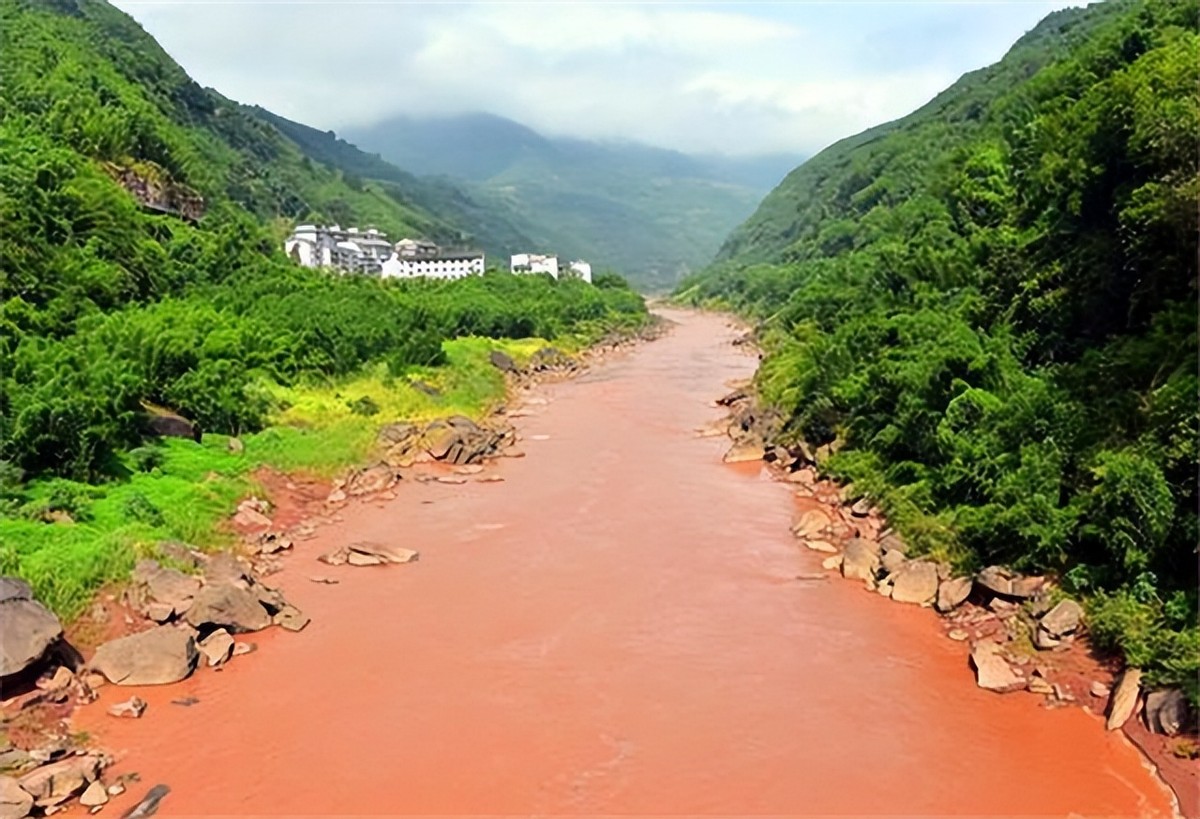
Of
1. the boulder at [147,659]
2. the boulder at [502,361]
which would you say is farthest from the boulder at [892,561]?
the boulder at [502,361]

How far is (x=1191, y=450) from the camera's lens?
13.0 m

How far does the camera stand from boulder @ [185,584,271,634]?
14594mm

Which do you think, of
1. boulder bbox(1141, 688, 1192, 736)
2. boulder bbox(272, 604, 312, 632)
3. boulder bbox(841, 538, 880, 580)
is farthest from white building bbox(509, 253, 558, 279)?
boulder bbox(1141, 688, 1192, 736)

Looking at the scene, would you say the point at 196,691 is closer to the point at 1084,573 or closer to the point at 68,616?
the point at 68,616

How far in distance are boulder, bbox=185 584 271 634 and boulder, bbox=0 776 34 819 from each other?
167 inches

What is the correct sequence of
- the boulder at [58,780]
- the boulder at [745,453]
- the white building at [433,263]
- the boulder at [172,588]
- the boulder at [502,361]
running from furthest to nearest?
the white building at [433,263]
the boulder at [502,361]
the boulder at [745,453]
the boulder at [172,588]
the boulder at [58,780]

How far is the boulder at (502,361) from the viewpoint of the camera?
43438mm

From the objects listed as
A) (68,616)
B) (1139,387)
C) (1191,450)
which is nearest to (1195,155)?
(1139,387)

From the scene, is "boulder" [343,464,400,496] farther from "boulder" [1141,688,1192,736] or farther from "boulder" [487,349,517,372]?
"boulder" [487,349,517,372]

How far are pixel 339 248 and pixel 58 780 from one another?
239ft

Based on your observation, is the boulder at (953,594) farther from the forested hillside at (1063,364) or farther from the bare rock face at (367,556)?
the bare rock face at (367,556)

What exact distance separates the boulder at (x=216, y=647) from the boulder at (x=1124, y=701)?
440 inches

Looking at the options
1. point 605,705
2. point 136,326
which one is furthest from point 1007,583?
point 136,326

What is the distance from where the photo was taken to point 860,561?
59.2ft
